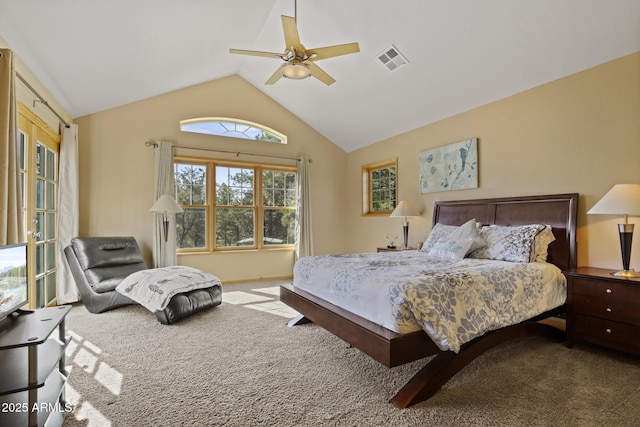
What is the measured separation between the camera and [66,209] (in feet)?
13.9

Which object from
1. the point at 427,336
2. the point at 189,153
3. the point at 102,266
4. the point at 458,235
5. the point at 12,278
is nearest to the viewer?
the point at 12,278

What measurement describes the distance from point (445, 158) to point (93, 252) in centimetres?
482

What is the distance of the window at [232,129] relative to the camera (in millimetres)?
5484

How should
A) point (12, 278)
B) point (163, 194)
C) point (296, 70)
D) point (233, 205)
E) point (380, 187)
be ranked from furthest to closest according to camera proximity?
point (380, 187) < point (233, 205) < point (163, 194) < point (296, 70) < point (12, 278)

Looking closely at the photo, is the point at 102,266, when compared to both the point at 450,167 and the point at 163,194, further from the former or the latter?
the point at 450,167

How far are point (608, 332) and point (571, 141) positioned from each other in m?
1.84

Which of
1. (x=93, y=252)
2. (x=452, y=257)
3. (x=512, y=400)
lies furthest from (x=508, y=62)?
(x=93, y=252)

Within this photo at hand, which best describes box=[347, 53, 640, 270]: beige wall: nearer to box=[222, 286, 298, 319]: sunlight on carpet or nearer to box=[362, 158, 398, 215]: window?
box=[362, 158, 398, 215]: window

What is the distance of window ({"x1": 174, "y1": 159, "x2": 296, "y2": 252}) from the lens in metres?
5.41

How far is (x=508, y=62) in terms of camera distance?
3434mm

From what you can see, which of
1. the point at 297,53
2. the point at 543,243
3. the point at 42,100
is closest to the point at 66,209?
the point at 42,100

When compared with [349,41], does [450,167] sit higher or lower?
lower

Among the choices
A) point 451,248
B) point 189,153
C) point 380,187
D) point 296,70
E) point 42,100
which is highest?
point 296,70

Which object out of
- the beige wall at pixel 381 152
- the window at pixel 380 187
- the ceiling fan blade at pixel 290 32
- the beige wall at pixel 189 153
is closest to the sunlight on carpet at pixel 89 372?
the beige wall at pixel 189 153
